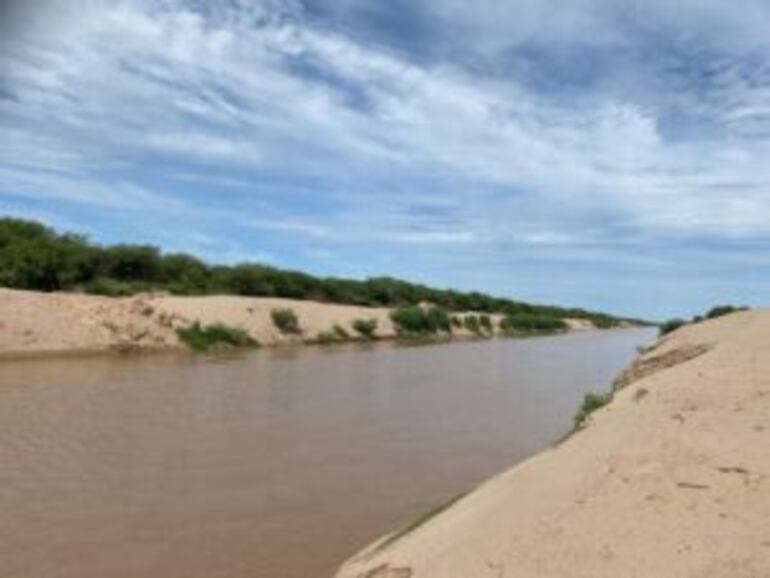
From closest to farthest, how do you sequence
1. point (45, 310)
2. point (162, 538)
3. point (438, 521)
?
point (438, 521), point (162, 538), point (45, 310)

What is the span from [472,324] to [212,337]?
105 feet

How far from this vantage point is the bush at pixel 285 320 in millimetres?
45425

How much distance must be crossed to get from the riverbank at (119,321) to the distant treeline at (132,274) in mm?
4087

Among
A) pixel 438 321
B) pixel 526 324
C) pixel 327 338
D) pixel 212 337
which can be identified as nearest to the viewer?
pixel 212 337

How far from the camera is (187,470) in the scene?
44.2 feet

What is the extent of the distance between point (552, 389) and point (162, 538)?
18.4 m

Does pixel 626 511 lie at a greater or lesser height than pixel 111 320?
lesser

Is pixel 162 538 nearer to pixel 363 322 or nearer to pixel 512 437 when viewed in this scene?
pixel 512 437

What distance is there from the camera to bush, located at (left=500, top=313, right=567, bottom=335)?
7714cm

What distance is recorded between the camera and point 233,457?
47.8 feet

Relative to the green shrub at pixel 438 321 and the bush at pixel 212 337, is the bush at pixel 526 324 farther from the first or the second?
the bush at pixel 212 337

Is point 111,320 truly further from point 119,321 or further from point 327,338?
point 327,338

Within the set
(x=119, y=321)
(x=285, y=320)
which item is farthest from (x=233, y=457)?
(x=285, y=320)

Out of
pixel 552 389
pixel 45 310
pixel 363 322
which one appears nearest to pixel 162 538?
pixel 552 389
